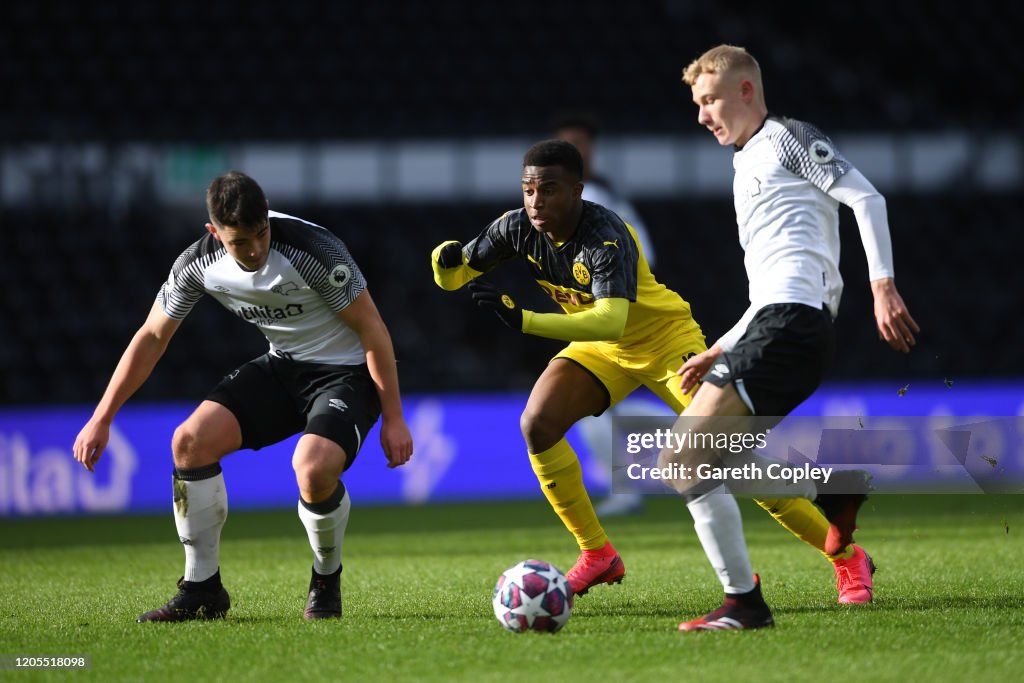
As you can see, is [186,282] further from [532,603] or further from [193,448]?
[532,603]

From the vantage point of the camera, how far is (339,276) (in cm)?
464

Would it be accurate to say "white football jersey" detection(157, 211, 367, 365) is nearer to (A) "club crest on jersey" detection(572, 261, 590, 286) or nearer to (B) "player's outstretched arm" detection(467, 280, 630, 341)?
(B) "player's outstretched arm" detection(467, 280, 630, 341)

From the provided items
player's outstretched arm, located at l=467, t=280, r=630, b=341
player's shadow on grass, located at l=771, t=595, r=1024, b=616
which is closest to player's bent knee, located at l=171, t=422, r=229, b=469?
player's outstretched arm, located at l=467, t=280, r=630, b=341

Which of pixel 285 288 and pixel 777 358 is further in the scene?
pixel 285 288

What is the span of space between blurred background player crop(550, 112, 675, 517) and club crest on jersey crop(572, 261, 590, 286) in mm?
2582

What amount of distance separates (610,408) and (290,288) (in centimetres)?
319

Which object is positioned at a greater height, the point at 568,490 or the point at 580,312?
the point at 580,312

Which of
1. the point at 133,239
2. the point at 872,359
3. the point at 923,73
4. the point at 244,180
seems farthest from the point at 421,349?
the point at 244,180

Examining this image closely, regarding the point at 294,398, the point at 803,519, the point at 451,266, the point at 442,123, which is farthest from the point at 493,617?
the point at 442,123

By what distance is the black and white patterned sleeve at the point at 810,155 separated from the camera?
4148mm

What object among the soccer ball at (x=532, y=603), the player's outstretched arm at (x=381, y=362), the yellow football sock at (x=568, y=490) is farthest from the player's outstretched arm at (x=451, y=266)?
the soccer ball at (x=532, y=603)

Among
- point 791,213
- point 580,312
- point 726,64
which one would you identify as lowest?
point 580,312

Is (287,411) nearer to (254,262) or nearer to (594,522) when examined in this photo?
(254,262)

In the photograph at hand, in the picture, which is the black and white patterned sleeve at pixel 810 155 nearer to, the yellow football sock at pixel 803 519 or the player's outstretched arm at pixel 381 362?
the yellow football sock at pixel 803 519
